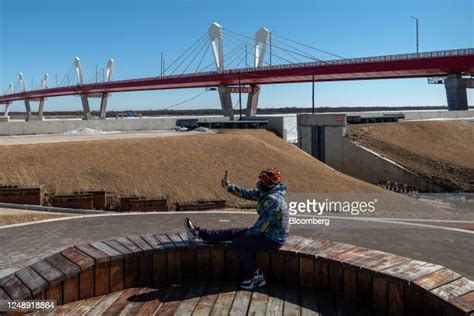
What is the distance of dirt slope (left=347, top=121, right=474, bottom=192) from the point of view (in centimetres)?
3372

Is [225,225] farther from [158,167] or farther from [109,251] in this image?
[158,167]

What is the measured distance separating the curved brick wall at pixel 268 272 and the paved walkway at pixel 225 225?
3.61 m

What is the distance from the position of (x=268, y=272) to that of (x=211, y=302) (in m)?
0.87

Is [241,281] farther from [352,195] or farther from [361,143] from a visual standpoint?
[361,143]

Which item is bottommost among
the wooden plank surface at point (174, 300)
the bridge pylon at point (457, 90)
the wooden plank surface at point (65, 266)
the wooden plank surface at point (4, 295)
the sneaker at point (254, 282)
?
the wooden plank surface at point (174, 300)

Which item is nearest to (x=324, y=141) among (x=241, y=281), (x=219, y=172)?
(x=219, y=172)

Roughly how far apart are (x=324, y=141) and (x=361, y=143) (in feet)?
10.8

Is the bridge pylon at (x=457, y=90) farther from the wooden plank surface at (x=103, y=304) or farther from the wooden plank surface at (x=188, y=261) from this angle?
the wooden plank surface at (x=103, y=304)

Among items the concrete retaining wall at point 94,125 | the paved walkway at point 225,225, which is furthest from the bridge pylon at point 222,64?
the paved walkway at point 225,225

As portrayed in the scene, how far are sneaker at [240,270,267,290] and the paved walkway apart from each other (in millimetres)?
4516

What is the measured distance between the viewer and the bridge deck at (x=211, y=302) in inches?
185

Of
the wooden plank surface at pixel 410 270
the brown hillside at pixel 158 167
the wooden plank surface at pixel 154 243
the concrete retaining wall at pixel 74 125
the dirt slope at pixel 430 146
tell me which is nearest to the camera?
the wooden plank surface at pixel 410 270

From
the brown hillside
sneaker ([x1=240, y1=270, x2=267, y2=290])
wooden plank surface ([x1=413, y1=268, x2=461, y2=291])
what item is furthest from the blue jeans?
the brown hillside

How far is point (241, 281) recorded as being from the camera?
5.56m
